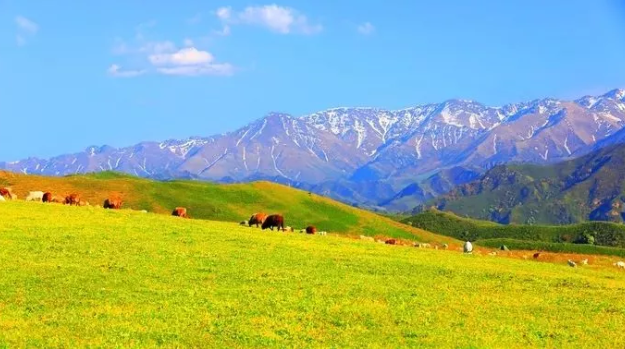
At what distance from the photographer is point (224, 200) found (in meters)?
117

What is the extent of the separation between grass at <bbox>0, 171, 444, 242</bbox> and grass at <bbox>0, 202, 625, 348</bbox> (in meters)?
57.0

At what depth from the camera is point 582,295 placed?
3600 centimetres

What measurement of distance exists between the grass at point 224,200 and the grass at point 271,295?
187 feet

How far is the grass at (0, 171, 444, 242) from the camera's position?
106562 millimetres

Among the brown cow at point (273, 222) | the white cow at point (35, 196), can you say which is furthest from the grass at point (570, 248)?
the white cow at point (35, 196)

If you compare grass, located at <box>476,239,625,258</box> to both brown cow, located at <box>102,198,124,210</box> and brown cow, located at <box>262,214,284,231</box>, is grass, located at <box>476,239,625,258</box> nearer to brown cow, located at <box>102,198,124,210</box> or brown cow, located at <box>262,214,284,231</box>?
brown cow, located at <box>262,214,284,231</box>

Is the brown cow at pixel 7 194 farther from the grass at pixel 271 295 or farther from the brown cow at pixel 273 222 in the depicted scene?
the brown cow at pixel 273 222

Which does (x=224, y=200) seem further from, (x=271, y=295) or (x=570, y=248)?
(x=271, y=295)

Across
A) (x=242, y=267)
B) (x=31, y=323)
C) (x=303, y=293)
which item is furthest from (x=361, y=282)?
(x=31, y=323)

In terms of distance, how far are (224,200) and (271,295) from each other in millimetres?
85883

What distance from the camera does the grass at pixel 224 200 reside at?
350 feet

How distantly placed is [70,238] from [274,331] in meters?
25.1

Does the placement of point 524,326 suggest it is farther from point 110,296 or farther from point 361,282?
point 110,296

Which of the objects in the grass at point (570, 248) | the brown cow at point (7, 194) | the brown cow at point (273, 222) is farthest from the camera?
the grass at point (570, 248)
